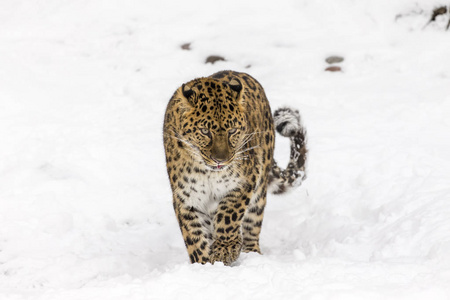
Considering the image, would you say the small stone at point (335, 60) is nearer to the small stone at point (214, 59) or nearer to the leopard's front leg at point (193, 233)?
the small stone at point (214, 59)

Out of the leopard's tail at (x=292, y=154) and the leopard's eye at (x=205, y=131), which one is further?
the leopard's tail at (x=292, y=154)

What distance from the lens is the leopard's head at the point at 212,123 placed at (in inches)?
211

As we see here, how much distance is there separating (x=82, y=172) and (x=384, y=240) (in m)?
3.99

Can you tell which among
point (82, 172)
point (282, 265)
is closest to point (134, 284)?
point (282, 265)

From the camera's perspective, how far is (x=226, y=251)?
589 cm

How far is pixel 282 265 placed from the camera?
16.9 ft

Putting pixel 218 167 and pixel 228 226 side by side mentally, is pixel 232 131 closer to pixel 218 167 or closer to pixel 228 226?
pixel 218 167

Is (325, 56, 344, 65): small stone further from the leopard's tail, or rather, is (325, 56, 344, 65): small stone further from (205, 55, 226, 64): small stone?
the leopard's tail

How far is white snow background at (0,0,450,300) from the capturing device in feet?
16.5

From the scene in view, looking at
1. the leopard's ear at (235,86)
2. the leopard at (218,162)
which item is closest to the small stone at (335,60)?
the leopard at (218,162)

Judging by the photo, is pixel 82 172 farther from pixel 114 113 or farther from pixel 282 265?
pixel 282 265

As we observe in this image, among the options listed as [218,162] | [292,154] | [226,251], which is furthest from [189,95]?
[292,154]

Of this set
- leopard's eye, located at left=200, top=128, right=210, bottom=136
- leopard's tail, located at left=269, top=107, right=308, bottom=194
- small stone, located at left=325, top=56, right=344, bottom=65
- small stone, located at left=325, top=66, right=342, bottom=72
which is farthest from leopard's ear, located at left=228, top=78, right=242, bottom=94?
small stone, located at left=325, top=56, right=344, bottom=65

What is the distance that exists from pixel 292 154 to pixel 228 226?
1609mm
